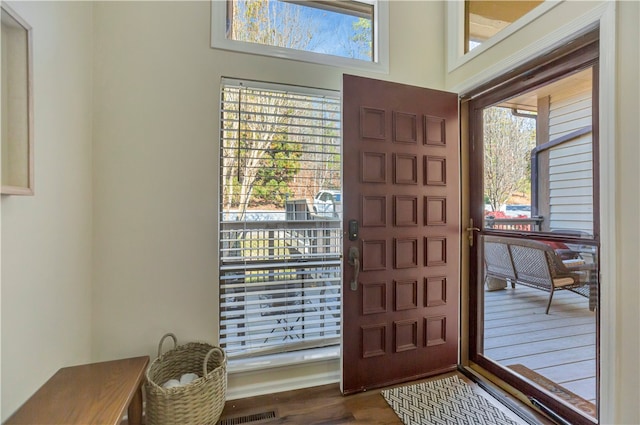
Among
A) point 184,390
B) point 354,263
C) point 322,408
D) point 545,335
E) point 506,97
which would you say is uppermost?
point 506,97

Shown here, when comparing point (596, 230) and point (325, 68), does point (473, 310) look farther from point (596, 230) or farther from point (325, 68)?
point (325, 68)

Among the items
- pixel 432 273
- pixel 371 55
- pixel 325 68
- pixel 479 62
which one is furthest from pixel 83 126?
pixel 479 62

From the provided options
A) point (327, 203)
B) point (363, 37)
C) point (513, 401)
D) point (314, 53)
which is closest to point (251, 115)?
point (314, 53)

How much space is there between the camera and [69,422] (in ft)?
3.33

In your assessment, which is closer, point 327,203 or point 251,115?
point 251,115

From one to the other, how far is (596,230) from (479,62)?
1267mm

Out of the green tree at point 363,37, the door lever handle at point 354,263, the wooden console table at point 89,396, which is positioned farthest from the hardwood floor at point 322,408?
the green tree at point 363,37

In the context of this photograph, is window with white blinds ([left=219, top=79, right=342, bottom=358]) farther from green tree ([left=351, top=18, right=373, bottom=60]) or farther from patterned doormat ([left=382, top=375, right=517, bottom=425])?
patterned doormat ([left=382, top=375, right=517, bottom=425])

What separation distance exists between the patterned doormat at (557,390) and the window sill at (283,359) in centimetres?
120

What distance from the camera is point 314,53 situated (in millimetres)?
1926

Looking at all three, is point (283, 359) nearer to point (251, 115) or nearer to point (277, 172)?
point (277, 172)

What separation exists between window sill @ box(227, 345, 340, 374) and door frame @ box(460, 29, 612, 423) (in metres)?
1.05

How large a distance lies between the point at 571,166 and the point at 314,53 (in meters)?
1.69

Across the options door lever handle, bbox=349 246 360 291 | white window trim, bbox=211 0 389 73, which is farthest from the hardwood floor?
white window trim, bbox=211 0 389 73
